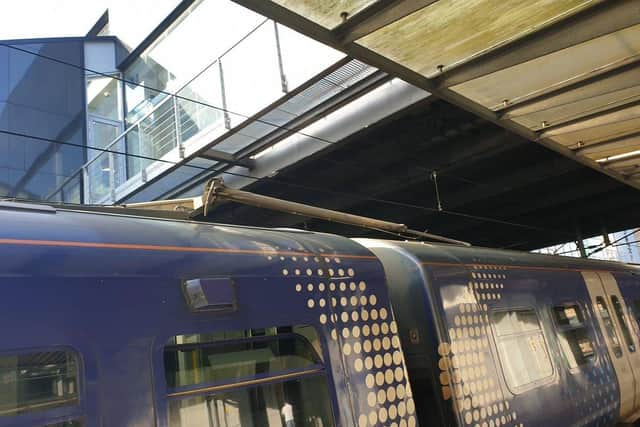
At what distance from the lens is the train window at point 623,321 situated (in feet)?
23.8

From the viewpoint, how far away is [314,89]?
8.72 metres

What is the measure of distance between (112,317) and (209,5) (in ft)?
37.2

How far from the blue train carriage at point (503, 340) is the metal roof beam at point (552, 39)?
6.36 ft

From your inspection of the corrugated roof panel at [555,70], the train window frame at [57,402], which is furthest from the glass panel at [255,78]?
the train window frame at [57,402]

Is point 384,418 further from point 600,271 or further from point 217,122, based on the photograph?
point 217,122

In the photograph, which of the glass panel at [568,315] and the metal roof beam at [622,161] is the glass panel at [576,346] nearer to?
the glass panel at [568,315]

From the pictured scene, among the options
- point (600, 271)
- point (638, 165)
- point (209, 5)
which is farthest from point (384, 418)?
point (209, 5)

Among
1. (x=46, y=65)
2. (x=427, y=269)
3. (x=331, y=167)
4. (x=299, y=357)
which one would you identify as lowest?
(x=299, y=357)

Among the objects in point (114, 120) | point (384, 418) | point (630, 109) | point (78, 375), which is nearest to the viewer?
point (78, 375)

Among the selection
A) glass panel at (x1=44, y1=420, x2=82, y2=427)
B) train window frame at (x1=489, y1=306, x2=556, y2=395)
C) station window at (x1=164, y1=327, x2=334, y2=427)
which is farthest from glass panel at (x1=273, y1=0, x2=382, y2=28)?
glass panel at (x1=44, y1=420, x2=82, y2=427)

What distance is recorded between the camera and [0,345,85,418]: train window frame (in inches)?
78.9

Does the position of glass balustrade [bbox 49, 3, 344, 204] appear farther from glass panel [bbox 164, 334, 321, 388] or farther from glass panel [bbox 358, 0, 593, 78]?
glass panel [bbox 164, 334, 321, 388]

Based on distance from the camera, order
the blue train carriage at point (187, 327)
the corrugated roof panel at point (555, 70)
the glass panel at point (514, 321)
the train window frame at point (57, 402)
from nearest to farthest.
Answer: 1. the train window frame at point (57, 402)
2. the blue train carriage at point (187, 327)
3. the glass panel at point (514, 321)
4. the corrugated roof panel at point (555, 70)

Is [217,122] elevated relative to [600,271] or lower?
elevated
